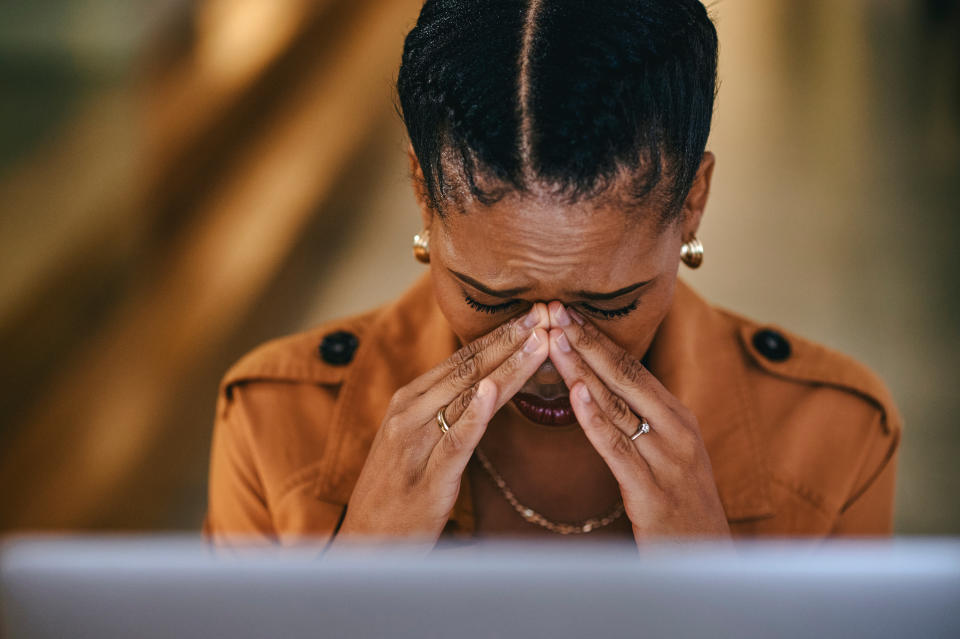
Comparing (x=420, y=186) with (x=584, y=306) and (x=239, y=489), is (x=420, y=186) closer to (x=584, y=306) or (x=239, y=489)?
(x=584, y=306)

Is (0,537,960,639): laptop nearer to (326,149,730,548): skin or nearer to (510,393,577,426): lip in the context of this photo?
(326,149,730,548): skin

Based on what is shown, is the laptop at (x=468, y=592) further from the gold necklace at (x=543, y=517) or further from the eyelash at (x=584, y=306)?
the gold necklace at (x=543, y=517)

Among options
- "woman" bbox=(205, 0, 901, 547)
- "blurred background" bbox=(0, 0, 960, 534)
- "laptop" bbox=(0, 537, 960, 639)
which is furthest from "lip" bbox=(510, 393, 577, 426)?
"blurred background" bbox=(0, 0, 960, 534)

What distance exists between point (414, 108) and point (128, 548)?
1.68ft

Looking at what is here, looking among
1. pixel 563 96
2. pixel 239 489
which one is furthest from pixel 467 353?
pixel 239 489

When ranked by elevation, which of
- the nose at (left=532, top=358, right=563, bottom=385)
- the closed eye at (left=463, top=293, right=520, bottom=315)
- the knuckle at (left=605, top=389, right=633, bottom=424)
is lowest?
the knuckle at (left=605, top=389, right=633, bottom=424)

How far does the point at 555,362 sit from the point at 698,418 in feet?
0.92

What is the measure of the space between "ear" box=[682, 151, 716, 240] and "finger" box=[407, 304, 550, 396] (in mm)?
182

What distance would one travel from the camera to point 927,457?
1.66 m

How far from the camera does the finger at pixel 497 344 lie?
0.78m

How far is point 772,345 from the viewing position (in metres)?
1.03

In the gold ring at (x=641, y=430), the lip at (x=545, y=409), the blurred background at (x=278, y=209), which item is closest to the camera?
the gold ring at (x=641, y=430)

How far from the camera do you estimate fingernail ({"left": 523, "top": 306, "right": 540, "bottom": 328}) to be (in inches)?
30.6

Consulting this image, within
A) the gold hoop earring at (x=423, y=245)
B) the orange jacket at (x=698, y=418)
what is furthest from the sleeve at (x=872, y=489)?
the gold hoop earring at (x=423, y=245)
